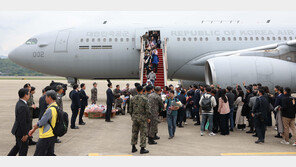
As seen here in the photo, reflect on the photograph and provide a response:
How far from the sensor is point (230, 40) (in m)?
16.5

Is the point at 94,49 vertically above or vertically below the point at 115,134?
above

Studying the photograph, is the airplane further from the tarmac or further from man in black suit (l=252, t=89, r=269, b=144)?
man in black suit (l=252, t=89, r=269, b=144)

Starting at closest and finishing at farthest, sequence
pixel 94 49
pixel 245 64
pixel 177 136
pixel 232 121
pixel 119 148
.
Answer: pixel 119 148, pixel 177 136, pixel 232 121, pixel 245 64, pixel 94 49

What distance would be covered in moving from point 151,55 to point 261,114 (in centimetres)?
770

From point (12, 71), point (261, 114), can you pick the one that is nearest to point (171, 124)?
point (261, 114)

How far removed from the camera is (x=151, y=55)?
1427cm

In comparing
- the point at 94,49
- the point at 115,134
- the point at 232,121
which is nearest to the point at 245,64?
the point at 232,121

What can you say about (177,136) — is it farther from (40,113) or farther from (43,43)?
(43,43)

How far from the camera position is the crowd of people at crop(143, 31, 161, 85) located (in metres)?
13.6

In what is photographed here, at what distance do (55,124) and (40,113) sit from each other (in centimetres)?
267

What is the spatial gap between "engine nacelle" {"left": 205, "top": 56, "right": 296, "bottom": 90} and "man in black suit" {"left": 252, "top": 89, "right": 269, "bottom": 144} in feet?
14.1

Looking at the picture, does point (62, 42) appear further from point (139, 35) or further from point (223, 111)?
point (223, 111)

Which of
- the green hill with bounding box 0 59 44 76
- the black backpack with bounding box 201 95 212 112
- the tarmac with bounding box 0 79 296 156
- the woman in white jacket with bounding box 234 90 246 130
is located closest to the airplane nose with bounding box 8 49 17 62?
the tarmac with bounding box 0 79 296 156

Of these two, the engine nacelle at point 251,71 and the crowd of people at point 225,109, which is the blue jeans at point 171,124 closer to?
the crowd of people at point 225,109
